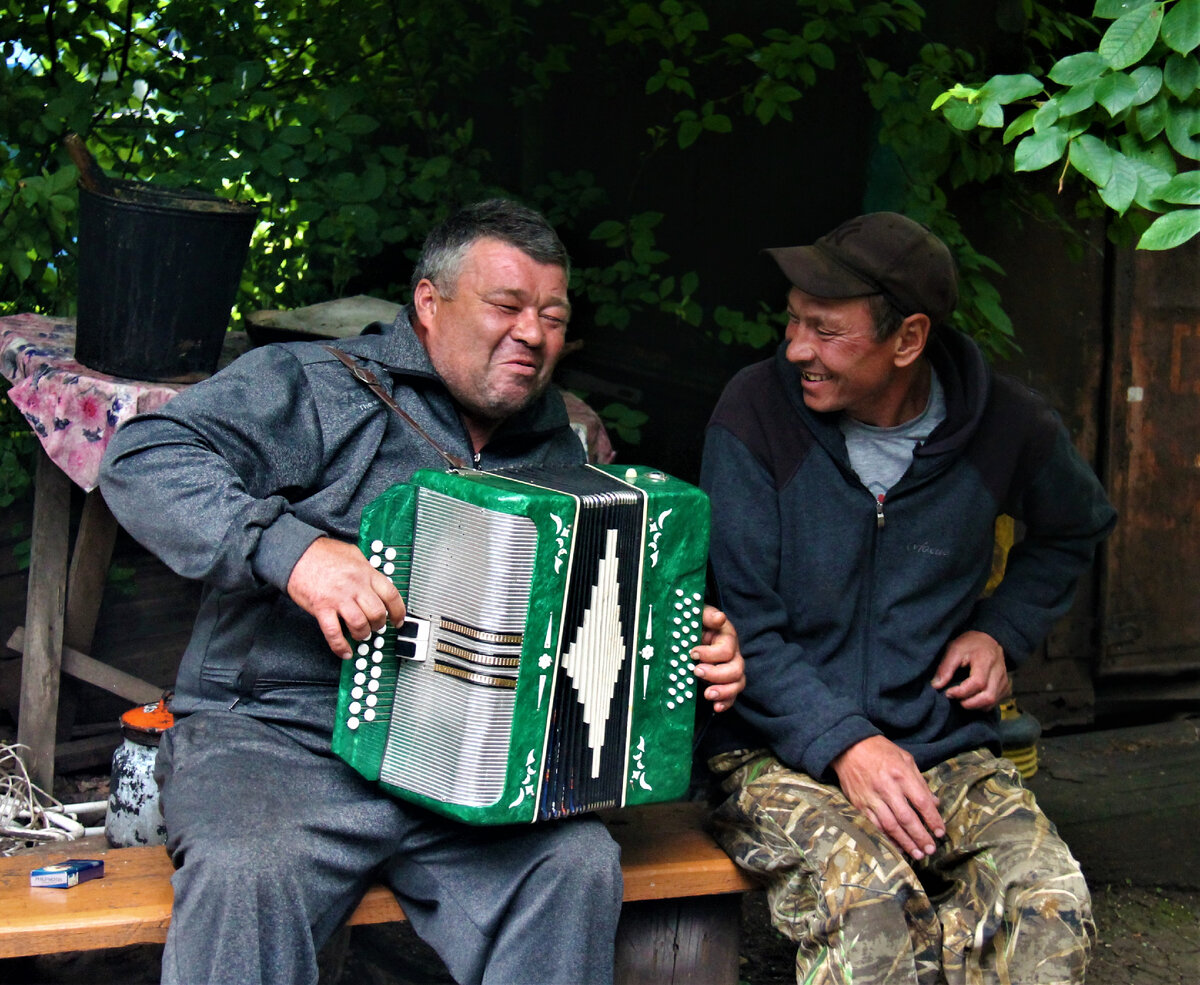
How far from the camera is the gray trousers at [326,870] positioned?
7.25 ft

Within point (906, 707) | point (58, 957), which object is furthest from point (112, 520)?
point (906, 707)

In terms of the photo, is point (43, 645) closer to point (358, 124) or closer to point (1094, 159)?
point (358, 124)

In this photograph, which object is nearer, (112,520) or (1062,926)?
(1062,926)

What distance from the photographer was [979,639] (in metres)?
2.93

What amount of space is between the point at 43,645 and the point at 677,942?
76.1 inches

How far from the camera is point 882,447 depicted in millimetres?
2916

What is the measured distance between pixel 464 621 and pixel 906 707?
1025 millimetres

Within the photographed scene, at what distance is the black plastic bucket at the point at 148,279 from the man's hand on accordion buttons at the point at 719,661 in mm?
1557

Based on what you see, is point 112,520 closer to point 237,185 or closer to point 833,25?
point 237,185

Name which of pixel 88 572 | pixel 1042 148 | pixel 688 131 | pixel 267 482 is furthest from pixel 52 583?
pixel 1042 148

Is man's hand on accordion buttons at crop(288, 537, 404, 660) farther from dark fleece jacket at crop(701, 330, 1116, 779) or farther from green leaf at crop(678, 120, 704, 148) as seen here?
green leaf at crop(678, 120, 704, 148)

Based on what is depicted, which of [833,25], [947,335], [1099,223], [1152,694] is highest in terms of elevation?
[833,25]

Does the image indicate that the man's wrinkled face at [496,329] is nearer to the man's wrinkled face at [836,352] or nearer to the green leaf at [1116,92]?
the man's wrinkled face at [836,352]

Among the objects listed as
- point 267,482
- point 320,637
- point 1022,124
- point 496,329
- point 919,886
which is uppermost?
point 1022,124
